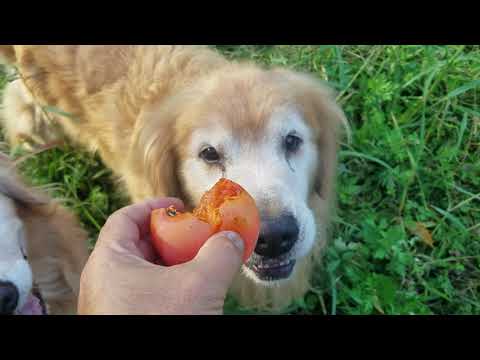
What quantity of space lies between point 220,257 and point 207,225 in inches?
5.5

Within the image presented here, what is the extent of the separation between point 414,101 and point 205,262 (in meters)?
2.71

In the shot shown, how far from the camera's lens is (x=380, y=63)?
386 centimetres

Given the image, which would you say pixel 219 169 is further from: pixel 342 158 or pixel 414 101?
pixel 414 101

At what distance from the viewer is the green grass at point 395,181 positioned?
314cm

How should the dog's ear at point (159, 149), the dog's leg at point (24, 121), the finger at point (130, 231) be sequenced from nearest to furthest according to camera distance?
the finger at point (130, 231) < the dog's ear at point (159, 149) < the dog's leg at point (24, 121)

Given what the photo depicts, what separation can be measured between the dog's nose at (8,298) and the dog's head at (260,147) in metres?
1.01

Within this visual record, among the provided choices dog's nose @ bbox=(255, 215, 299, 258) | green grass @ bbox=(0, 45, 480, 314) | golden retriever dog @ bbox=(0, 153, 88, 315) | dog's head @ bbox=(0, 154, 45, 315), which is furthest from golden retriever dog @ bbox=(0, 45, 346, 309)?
dog's head @ bbox=(0, 154, 45, 315)

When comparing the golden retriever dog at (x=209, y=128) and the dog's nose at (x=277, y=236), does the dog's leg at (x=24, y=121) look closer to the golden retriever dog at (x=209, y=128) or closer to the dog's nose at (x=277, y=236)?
the golden retriever dog at (x=209, y=128)

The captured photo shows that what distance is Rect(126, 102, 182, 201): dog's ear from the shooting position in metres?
2.80

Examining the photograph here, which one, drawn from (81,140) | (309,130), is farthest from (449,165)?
(81,140)

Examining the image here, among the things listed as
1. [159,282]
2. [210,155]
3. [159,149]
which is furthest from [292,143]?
[159,282]

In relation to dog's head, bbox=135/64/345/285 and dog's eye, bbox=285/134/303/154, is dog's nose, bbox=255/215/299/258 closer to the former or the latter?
dog's head, bbox=135/64/345/285

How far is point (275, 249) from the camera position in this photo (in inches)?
84.7

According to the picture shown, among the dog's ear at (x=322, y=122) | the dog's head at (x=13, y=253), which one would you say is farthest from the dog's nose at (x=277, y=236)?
the dog's head at (x=13, y=253)
